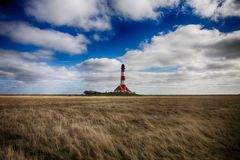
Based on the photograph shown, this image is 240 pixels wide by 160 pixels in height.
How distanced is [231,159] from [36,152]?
20.5ft

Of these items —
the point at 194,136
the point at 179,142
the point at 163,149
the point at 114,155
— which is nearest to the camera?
the point at 114,155

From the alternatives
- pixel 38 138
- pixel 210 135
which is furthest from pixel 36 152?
pixel 210 135

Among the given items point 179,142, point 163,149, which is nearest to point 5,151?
point 163,149

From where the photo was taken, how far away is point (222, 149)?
566 cm

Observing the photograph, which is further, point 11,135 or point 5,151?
point 11,135

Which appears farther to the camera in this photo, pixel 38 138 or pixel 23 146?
pixel 38 138

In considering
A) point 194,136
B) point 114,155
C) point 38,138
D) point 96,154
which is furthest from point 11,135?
point 194,136

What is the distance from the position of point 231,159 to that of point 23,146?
23.2 ft

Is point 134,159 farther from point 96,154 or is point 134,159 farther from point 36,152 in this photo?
point 36,152

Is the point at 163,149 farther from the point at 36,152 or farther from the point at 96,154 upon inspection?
the point at 36,152

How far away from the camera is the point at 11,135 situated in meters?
7.44

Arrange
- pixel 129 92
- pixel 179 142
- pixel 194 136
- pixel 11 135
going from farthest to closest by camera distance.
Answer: pixel 129 92 → pixel 11 135 → pixel 194 136 → pixel 179 142

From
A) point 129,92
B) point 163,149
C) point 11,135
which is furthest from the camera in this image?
point 129,92

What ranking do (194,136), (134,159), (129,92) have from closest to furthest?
(134,159)
(194,136)
(129,92)
